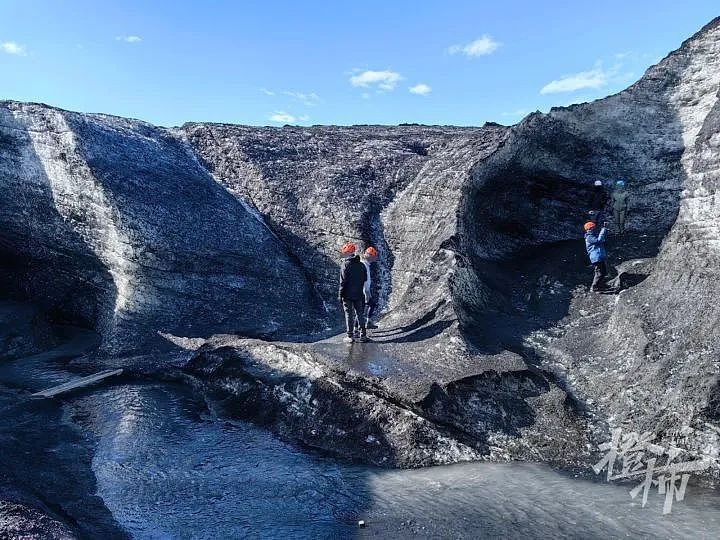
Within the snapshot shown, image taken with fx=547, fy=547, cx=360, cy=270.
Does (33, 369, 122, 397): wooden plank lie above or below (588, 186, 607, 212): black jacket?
below

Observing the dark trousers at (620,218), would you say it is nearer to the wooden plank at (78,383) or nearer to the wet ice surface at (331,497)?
the wet ice surface at (331,497)

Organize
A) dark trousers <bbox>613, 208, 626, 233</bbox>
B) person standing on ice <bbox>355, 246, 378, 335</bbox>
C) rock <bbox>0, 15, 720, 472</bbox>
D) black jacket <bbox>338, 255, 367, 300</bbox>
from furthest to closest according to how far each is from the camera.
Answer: dark trousers <bbox>613, 208, 626, 233</bbox>
person standing on ice <bbox>355, 246, 378, 335</bbox>
black jacket <bbox>338, 255, 367, 300</bbox>
rock <bbox>0, 15, 720, 472</bbox>

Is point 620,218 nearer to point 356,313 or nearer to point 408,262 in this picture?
point 408,262

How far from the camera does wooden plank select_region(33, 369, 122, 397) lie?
11.0 metres

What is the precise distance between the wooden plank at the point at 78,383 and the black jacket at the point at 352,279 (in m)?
5.40

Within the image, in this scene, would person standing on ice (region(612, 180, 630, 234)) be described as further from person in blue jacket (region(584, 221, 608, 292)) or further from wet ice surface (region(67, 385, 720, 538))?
wet ice surface (region(67, 385, 720, 538))

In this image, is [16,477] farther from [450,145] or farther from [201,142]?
[450,145]

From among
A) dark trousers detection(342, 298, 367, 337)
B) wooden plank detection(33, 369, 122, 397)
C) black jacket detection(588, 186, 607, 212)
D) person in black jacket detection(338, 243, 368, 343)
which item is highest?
black jacket detection(588, 186, 607, 212)

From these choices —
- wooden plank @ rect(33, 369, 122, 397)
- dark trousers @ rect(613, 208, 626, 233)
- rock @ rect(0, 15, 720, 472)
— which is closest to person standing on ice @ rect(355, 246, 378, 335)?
rock @ rect(0, 15, 720, 472)

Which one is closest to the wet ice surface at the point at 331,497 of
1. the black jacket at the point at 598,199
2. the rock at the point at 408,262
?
the rock at the point at 408,262

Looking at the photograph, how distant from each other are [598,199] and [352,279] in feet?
27.0

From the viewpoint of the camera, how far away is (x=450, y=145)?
57.1ft

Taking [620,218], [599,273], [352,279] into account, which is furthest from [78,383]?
[620,218]

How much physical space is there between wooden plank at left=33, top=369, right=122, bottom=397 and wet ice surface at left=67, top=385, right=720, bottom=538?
2.38m
